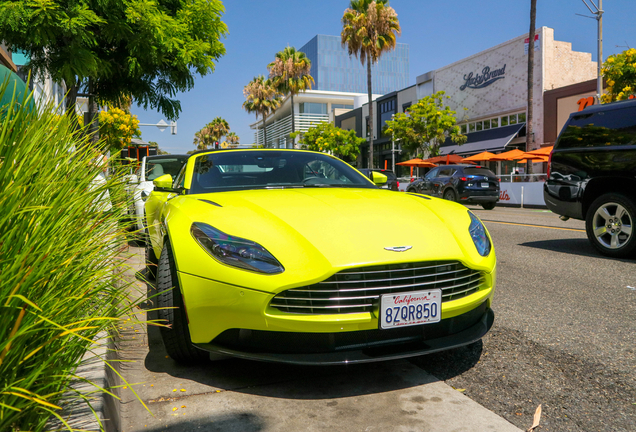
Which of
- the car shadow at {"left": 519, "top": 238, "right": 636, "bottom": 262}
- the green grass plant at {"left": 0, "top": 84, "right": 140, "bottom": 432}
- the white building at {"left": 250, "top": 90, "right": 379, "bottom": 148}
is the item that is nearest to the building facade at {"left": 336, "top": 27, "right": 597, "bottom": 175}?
the car shadow at {"left": 519, "top": 238, "right": 636, "bottom": 262}

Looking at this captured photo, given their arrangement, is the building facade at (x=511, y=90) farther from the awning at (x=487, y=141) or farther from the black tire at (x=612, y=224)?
the black tire at (x=612, y=224)

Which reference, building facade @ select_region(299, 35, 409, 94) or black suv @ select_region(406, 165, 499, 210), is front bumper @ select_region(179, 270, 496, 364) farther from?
building facade @ select_region(299, 35, 409, 94)

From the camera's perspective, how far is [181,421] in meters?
2.37

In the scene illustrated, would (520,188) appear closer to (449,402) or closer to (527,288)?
(527,288)

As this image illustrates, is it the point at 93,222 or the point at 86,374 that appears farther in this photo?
the point at 93,222

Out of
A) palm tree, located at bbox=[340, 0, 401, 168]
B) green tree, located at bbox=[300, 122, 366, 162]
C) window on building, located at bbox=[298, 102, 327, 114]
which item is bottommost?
green tree, located at bbox=[300, 122, 366, 162]

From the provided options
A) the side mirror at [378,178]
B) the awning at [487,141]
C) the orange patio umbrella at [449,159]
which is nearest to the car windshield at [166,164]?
the side mirror at [378,178]

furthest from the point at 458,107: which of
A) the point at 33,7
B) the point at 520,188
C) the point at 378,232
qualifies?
the point at 378,232

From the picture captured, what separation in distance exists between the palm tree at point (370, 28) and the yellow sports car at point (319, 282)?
3142 centimetres

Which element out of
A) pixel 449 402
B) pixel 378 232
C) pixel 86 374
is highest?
pixel 378 232

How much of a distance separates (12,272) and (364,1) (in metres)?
36.1

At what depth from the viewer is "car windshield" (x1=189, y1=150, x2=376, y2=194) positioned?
3979mm

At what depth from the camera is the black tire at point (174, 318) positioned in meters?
2.79

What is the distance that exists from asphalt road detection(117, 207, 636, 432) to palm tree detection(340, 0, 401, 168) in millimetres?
30968
